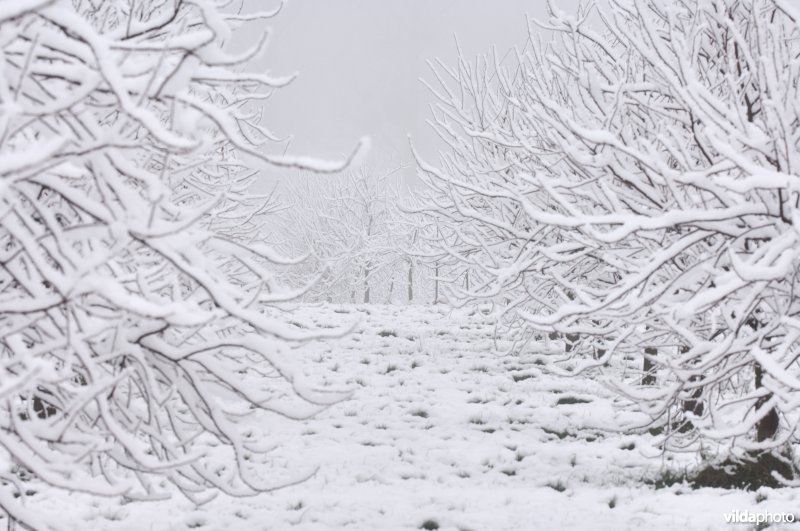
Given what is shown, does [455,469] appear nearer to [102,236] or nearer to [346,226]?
[102,236]

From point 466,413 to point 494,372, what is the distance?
6.66 ft

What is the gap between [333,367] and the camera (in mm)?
9359

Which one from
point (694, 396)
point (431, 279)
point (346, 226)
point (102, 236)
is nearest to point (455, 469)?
point (431, 279)

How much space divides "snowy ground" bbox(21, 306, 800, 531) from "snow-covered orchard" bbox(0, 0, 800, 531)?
0.11ft

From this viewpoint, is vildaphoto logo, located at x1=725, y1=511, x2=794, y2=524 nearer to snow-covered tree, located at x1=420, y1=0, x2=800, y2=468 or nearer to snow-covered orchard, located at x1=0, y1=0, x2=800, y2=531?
snow-covered orchard, located at x1=0, y1=0, x2=800, y2=531

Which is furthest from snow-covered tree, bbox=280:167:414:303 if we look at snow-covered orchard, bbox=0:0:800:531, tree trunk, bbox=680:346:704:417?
tree trunk, bbox=680:346:704:417

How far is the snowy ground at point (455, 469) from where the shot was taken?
445cm

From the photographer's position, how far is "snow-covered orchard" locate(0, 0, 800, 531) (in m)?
1.74

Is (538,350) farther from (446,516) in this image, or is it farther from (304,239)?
(304,239)

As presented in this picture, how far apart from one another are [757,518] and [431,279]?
3.01m

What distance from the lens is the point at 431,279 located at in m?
5.95

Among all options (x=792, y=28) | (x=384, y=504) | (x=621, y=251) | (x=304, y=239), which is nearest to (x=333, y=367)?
(x=384, y=504)

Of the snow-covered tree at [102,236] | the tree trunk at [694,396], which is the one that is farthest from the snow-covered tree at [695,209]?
the snow-covered tree at [102,236]

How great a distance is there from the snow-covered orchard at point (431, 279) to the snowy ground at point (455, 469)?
33 mm
